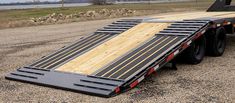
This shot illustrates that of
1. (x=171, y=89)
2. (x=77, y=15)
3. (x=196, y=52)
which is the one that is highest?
(x=196, y=52)

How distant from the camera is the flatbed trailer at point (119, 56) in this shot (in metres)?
6.93

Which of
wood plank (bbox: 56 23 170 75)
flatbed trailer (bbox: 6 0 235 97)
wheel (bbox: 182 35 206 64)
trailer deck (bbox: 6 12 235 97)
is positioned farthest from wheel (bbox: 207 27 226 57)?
wood plank (bbox: 56 23 170 75)

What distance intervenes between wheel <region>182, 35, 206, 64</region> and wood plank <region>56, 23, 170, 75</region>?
905 millimetres

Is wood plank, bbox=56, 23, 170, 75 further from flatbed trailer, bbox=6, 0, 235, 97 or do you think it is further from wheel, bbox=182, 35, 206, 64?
wheel, bbox=182, 35, 206, 64

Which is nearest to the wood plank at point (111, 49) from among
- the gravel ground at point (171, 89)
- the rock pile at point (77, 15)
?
the gravel ground at point (171, 89)

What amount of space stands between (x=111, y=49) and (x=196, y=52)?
2.26 metres

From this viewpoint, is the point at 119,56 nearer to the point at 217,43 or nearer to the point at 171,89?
the point at 171,89

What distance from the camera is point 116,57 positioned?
7871 mm

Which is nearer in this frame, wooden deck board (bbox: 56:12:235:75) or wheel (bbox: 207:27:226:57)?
wooden deck board (bbox: 56:12:235:75)

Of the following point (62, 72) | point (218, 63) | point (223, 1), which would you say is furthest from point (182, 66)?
point (223, 1)

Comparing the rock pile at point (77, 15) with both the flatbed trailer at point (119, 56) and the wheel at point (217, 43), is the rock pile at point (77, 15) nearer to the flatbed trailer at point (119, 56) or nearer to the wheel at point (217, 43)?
the flatbed trailer at point (119, 56)

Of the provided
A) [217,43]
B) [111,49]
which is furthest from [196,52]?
[111,49]

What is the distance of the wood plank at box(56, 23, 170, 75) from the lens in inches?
302

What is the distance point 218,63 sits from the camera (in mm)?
9227
